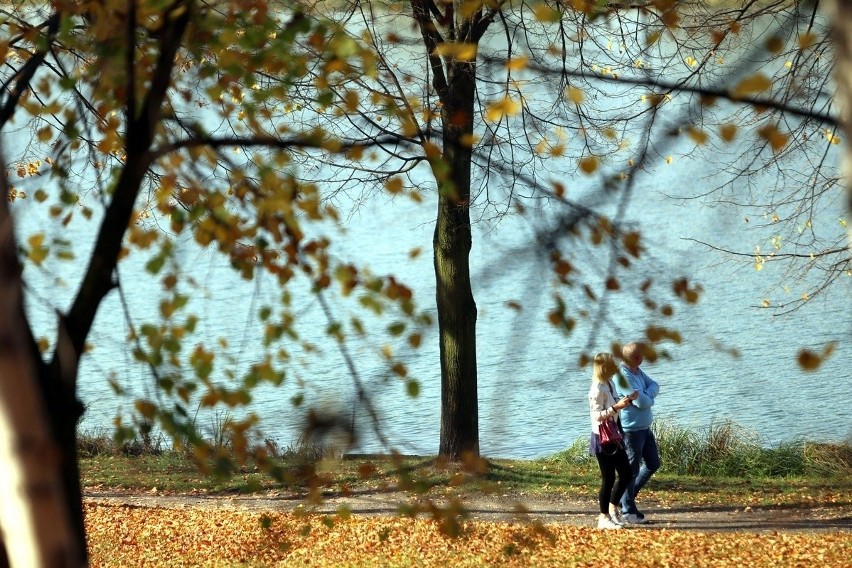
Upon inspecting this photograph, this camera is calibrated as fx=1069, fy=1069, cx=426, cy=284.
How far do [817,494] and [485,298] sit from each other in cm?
1206

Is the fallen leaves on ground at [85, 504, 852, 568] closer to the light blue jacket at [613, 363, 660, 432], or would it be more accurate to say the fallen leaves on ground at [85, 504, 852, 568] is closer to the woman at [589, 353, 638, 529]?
the woman at [589, 353, 638, 529]

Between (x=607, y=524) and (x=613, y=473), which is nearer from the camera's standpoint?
(x=613, y=473)

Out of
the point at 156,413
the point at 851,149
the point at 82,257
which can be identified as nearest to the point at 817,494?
the point at 156,413

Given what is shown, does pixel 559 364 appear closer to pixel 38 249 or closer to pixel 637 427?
pixel 637 427

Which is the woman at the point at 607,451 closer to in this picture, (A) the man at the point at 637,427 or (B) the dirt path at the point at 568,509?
(A) the man at the point at 637,427

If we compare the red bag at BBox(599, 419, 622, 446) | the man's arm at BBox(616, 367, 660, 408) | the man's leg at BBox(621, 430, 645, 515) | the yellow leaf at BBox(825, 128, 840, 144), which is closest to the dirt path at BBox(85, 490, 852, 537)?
the man's leg at BBox(621, 430, 645, 515)

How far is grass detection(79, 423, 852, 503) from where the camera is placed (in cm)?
1098

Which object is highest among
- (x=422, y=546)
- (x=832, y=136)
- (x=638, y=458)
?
(x=832, y=136)

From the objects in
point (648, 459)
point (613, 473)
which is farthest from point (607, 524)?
point (648, 459)

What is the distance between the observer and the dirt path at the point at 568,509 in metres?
9.29

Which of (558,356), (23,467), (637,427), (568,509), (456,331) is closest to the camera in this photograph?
(23,467)

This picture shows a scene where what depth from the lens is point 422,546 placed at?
8.49 metres

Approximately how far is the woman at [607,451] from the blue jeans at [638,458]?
17 centimetres

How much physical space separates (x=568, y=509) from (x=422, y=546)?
88.4 inches
